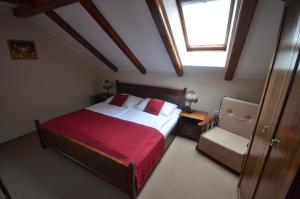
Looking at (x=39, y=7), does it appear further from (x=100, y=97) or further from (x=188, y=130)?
(x=188, y=130)

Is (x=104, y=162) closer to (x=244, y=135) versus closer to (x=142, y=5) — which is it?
(x=142, y=5)

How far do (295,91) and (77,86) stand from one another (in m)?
4.01

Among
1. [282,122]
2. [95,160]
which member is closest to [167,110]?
[95,160]

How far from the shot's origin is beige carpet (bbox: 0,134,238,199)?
1.73m

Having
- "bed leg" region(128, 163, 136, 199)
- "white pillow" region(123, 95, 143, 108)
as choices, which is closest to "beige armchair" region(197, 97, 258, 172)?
"bed leg" region(128, 163, 136, 199)

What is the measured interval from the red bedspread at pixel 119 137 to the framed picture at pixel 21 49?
56.5 inches

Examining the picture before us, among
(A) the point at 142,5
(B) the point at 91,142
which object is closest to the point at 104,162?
(B) the point at 91,142

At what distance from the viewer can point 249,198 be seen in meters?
1.30

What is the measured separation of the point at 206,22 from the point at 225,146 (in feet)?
5.98

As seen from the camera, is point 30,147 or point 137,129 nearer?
point 137,129

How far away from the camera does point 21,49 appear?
2674mm

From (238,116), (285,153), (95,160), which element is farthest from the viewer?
(238,116)

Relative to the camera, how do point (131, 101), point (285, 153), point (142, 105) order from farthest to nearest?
1. point (131, 101)
2. point (142, 105)
3. point (285, 153)

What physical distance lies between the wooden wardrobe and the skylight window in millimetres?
987
